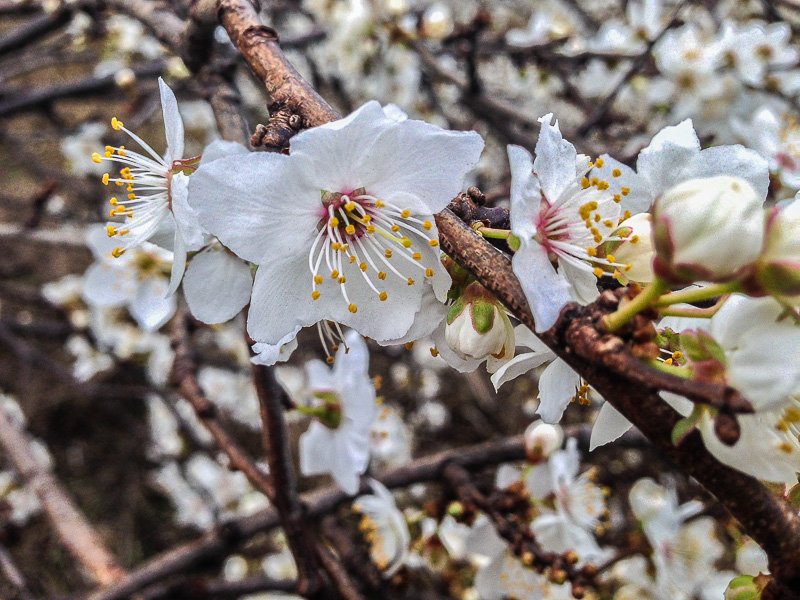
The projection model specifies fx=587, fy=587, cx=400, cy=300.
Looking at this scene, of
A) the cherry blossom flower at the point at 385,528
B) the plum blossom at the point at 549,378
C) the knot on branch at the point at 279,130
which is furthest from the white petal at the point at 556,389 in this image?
the cherry blossom flower at the point at 385,528

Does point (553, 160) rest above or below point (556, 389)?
above

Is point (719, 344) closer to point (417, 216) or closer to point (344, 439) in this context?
point (417, 216)

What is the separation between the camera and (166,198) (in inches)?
26.9

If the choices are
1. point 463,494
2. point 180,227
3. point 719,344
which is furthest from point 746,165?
point 463,494

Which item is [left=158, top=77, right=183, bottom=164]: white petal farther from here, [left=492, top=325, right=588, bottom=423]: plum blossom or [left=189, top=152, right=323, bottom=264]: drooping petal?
[left=492, top=325, right=588, bottom=423]: plum blossom

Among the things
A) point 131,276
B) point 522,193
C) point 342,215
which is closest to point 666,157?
point 522,193

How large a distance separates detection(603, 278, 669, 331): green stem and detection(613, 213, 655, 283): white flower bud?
0.11 meters

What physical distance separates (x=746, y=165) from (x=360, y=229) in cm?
40

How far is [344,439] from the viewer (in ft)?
3.68

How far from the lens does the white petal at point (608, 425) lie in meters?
0.54

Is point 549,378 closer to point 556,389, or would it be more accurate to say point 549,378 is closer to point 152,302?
point 556,389

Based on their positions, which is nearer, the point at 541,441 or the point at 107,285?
the point at 541,441

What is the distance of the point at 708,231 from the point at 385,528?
109cm

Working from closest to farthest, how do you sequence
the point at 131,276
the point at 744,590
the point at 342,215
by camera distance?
the point at 744,590 < the point at 342,215 < the point at 131,276
